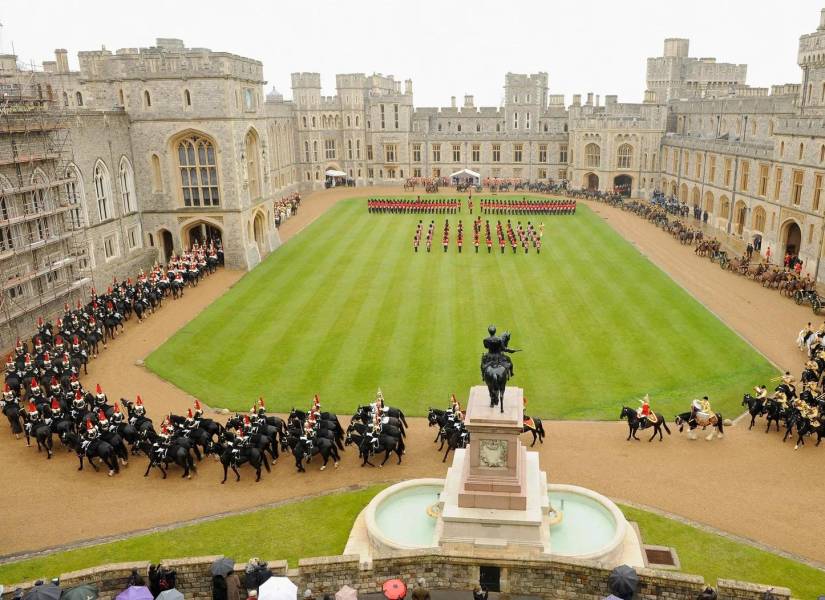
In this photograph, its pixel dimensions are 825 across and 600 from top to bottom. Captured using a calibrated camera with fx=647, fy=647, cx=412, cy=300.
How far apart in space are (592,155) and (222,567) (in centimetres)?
6180

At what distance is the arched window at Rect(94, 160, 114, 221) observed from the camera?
3231 centimetres

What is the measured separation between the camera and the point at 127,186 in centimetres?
3544

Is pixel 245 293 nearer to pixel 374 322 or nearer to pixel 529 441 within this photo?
pixel 374 322

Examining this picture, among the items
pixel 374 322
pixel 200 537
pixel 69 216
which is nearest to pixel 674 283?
pixel 374 322

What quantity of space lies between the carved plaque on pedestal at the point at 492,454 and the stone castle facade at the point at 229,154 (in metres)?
20.3

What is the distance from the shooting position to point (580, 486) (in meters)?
15.5

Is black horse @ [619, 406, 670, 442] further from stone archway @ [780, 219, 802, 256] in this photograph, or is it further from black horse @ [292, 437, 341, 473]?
stone archway @ [780, 219, 802, 256]

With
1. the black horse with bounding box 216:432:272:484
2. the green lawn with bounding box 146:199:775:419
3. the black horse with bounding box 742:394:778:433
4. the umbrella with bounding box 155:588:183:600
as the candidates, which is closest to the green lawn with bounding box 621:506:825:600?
the green lawn with bounding box 146:199:775:419

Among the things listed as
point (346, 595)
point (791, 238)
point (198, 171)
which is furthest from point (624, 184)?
point (346, 595)

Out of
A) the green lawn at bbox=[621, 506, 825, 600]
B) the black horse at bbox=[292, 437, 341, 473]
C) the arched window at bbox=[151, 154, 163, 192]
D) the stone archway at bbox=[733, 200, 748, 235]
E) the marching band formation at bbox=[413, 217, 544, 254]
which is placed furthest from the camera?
the stone archway at bbox=[733, 200, 748, 235]

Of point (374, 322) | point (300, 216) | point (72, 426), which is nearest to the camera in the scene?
point (72, 426)

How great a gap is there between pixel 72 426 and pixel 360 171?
194 ft

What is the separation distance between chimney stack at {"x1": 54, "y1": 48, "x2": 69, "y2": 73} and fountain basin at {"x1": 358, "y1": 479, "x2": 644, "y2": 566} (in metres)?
55.6

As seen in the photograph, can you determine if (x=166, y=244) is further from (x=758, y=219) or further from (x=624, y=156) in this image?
(x=624, y=156)
